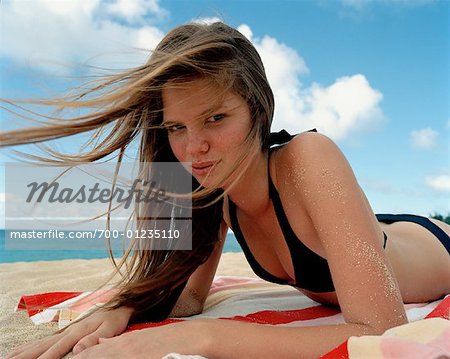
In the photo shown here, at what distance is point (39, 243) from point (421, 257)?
21.2 metres

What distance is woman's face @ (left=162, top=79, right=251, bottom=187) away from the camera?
1722mm

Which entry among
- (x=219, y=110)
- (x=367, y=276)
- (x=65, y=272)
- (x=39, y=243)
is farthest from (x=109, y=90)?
(x=39, y=243)

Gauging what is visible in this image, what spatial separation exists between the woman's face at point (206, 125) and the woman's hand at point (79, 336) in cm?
63

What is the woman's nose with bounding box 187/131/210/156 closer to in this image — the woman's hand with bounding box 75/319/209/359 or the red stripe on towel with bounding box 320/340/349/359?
the woman's hand with bounding box 75/319/209/359

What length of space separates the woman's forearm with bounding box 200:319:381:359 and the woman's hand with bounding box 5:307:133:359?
0.51 meters

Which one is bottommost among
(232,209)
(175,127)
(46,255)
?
(232,209)

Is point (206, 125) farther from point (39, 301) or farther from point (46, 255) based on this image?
point (46, 255)

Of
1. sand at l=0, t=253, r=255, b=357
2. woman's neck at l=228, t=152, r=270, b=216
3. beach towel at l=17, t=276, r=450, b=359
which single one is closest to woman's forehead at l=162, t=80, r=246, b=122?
woman's neck at l=228, t=152, r=270, b=216

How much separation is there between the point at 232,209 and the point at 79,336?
82 cm

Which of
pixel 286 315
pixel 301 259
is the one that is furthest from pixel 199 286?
pixel 301 259

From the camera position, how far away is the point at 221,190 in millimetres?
2246

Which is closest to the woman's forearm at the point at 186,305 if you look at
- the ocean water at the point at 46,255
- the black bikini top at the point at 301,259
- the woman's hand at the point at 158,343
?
the black bikini top at the point at 301,259

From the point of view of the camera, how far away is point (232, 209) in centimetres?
229

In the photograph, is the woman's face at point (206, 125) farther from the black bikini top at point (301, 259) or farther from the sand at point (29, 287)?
the sand at point (29, 287)
